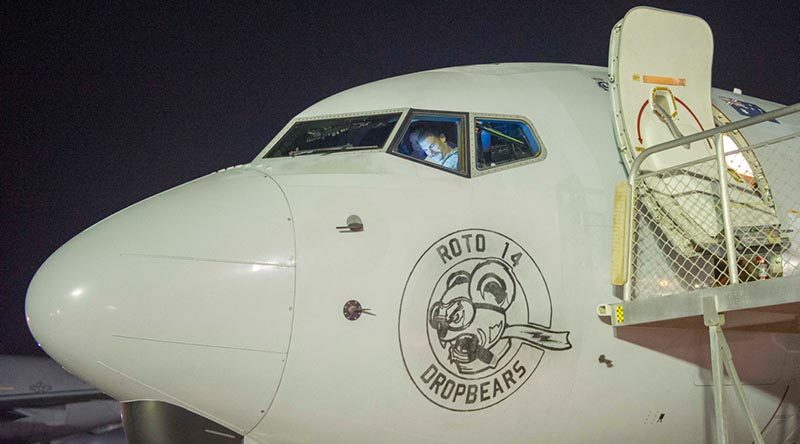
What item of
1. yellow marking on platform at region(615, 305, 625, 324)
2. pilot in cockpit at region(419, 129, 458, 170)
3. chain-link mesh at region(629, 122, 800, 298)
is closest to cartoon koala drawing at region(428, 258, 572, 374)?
yellow marking on platform at region(615, 305, 625, 324)

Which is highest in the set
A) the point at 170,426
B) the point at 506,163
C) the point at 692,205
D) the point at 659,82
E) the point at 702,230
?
the point at 659,82

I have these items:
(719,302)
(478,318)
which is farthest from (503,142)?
(719,302)

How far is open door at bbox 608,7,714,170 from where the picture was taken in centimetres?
688

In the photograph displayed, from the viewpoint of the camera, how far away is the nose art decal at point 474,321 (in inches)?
221

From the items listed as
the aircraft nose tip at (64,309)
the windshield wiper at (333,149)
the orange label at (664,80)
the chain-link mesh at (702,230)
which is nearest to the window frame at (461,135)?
the windshield wiper at (333,149)

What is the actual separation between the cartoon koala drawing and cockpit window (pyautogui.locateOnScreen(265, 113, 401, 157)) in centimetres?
129

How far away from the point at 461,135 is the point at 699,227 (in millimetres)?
2014

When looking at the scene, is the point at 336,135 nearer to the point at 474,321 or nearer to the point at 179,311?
the point at 474,321

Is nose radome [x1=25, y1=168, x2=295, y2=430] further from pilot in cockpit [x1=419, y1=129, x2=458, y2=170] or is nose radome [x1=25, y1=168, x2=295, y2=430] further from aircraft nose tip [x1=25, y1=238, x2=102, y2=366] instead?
pilot in cockpit [x1=419, y1=129, x2=458, y2=170]

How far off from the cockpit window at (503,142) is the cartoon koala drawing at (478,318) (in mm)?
935

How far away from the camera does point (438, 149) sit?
6.34 m

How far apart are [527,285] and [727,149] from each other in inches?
114

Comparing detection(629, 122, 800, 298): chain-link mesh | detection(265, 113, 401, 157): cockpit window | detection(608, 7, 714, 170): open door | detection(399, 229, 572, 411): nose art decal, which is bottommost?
detection(399, 229, 572, 411): nose art decal

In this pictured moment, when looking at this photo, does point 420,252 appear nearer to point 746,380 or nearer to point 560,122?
point 560,122
